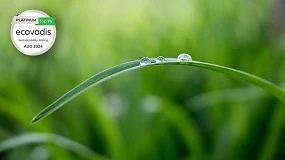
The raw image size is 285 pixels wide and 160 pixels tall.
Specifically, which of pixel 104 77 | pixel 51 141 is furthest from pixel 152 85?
pixel 104 77

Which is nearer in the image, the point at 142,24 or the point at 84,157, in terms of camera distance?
the point at 84,157

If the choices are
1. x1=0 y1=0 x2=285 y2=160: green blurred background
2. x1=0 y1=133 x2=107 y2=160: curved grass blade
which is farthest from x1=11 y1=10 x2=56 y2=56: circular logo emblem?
x1=0 y1=133 x2=107 y2=160: curved grass blade

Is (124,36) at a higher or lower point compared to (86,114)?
higher

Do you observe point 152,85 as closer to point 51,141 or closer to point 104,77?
point 51,141

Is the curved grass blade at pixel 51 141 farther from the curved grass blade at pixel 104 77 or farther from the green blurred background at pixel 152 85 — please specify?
the curved grass blade at pixel 104 77

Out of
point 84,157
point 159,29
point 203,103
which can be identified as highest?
point 159,29

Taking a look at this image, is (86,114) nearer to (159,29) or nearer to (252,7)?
(159,29)

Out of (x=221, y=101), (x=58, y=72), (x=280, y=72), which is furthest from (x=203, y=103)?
(x=58, y=72)
